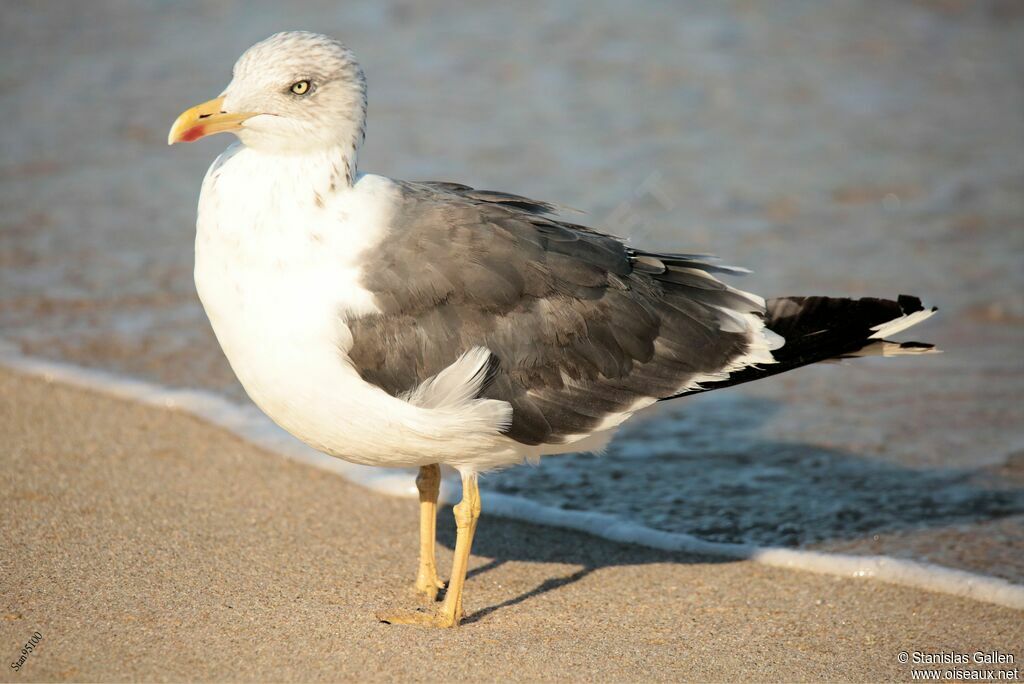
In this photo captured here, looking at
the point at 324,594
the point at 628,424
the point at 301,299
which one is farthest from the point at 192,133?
the point at 628,424

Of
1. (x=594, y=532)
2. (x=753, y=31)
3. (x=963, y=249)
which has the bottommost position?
(x=594, y=532)

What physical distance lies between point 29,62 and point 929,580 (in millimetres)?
10243

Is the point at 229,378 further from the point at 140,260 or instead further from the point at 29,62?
the point at 29,62

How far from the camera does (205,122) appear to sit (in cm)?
407

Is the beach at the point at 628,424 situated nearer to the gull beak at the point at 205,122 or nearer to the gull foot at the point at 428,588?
the gull foot at the point at 428,588

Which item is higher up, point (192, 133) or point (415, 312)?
point (192, 133)

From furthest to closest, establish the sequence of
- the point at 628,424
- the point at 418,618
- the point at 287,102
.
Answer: the point at 628,424 → the point at 418,618 → the point at 287,102

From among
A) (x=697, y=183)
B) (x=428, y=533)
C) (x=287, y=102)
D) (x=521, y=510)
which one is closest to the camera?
(x=287, y=102)

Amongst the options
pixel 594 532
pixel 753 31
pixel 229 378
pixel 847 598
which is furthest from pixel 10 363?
pixel 753 31

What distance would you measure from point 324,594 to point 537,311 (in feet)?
4.41

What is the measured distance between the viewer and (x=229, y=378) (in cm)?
677

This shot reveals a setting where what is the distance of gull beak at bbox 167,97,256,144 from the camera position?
13.2ft

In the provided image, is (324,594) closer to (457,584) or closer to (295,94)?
(457,584)

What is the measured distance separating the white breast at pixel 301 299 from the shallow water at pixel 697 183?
1.80 m
